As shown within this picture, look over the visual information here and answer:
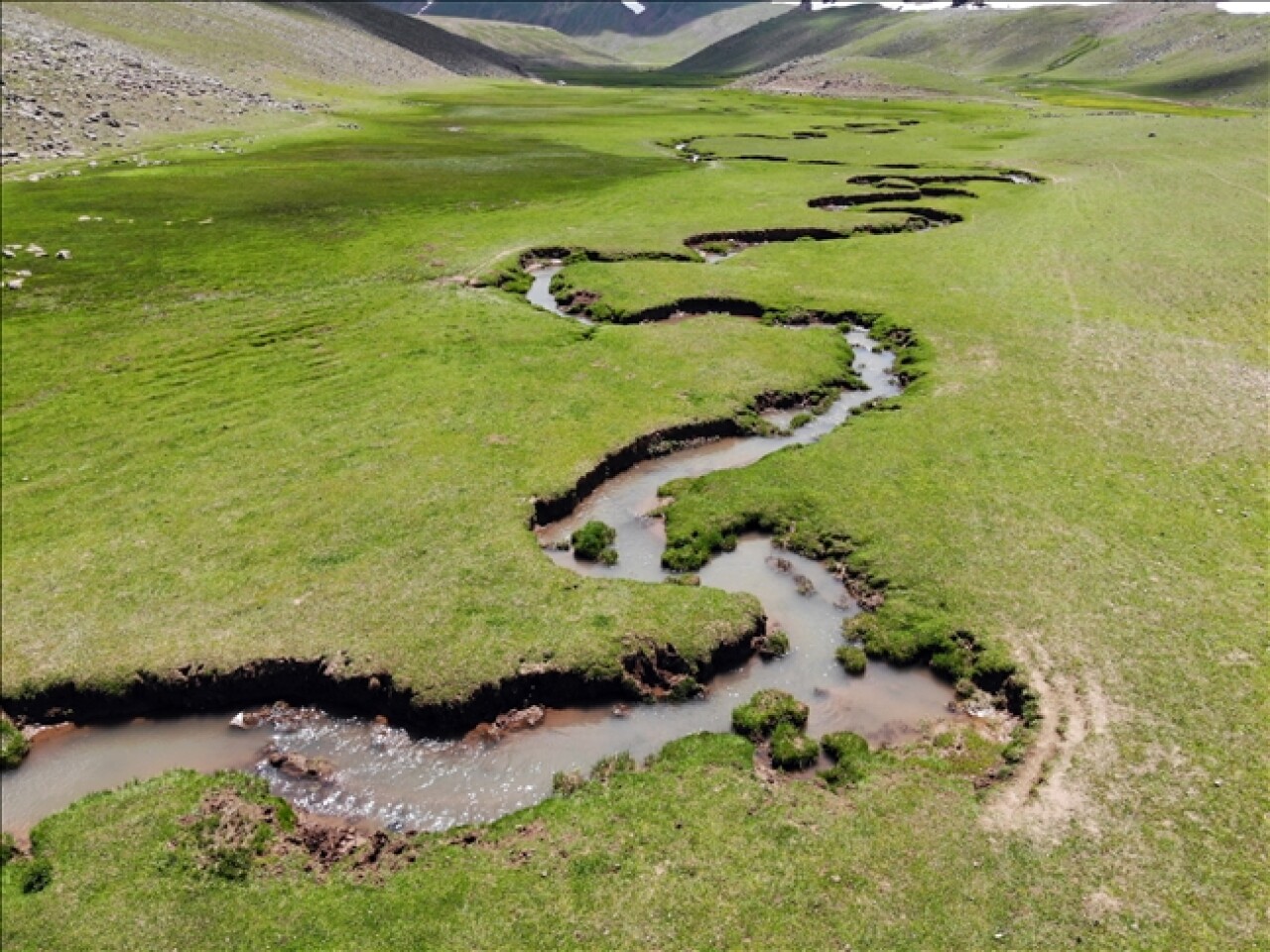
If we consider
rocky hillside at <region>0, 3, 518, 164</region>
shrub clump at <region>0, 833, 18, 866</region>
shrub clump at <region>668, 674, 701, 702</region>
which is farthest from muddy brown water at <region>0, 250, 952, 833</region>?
rocky hillside at <region>0, 3, 518, 164</region>

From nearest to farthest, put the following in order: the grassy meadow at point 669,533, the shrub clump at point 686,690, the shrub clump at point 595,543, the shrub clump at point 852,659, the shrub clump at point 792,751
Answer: the grassy meadow at point 669,533 → the shrub clump at point 792,751 → the shrub clump at point 686,690 → the shrub clump at point 852,659 → the shrub clump at point 595,543

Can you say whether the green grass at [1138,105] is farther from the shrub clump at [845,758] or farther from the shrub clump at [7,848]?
the shrub clump at [7,848]

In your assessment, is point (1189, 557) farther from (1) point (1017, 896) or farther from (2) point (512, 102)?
(2) point (512, 102)

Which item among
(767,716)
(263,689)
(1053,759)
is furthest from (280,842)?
(1053,759)

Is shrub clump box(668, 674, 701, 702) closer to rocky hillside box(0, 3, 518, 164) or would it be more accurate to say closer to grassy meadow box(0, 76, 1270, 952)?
grassy meadow box(0, 76, 1270, 952)

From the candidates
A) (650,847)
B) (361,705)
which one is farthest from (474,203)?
(650,847)

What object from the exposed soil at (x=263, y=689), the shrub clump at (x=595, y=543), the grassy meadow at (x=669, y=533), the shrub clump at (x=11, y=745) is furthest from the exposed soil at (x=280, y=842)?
the shrub clump at (x=595, y=543)

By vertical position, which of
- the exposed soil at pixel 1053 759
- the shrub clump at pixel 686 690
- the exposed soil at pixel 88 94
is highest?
the exposed soil at pixel 88 94
